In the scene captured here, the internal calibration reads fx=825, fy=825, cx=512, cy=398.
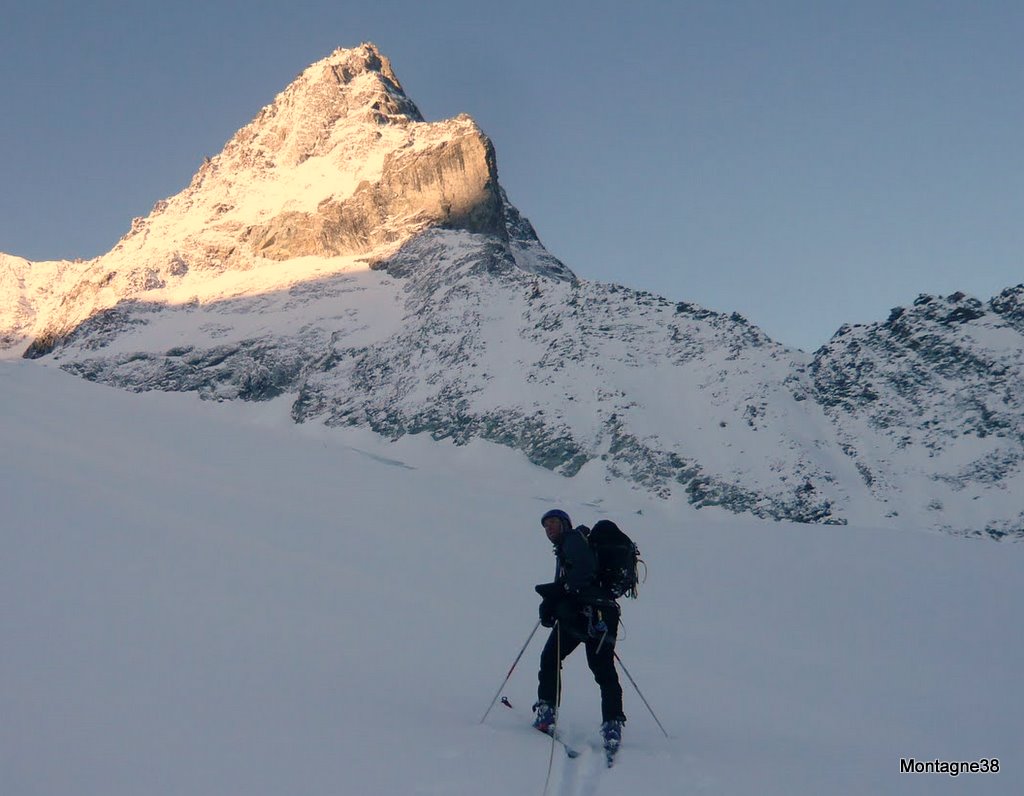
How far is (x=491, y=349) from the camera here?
197 ft

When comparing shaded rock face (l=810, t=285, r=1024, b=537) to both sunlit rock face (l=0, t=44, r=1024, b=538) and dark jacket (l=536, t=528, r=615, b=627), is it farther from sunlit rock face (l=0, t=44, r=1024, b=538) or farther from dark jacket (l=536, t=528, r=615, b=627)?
dark jacket (l=536, t=528, r=615, b=627)

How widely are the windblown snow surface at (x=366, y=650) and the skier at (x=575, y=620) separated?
313 mm

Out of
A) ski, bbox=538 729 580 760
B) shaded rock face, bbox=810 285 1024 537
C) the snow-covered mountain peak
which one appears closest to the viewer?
ski, bbox=538 729 580 760

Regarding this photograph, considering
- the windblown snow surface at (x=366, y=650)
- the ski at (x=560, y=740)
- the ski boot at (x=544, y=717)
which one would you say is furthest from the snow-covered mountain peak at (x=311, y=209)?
the ski boot at (x=544, y=717)

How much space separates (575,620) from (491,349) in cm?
5363

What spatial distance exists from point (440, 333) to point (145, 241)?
49.9m

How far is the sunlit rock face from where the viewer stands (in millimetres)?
46781

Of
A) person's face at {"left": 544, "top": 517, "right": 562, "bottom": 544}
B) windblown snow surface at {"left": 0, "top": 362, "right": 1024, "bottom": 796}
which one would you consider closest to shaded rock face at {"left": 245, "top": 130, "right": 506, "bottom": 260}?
windblown snow surface at {"left": 0, "top": 362, "right": 1024, "bottom": 796}

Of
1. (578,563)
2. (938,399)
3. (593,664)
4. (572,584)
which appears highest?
(938,399)

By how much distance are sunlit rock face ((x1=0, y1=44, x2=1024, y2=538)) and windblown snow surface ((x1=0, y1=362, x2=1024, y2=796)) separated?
3093 centimetres

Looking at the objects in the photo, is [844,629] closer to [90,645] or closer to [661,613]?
[661,613]

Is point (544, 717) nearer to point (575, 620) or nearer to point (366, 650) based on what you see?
point (575, 620)

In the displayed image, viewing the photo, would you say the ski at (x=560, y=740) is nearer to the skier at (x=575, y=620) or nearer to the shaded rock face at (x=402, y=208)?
the skier at (x=575, y=620)

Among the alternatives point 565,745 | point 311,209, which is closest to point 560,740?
point 565,745
